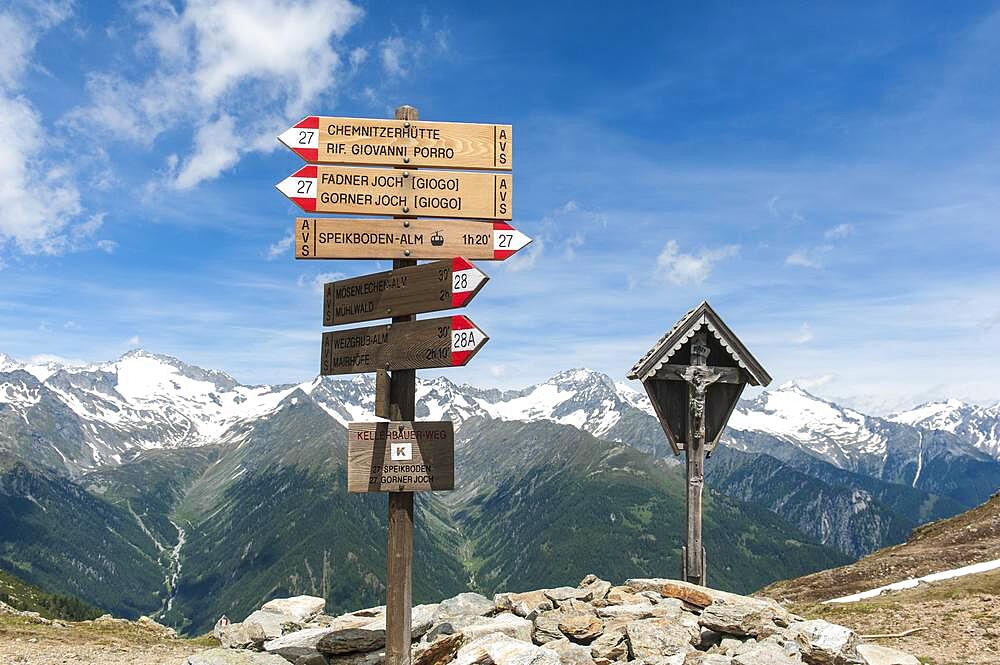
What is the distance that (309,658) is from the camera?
15625 millimetres

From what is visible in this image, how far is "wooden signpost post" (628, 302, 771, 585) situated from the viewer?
19.0m

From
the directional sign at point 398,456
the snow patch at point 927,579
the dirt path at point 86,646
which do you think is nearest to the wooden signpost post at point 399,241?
the directional sign at point 398,456

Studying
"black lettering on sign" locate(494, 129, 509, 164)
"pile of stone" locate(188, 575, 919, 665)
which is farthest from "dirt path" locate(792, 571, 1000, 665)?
"black lettering on sign" locate(494, 129, 509, 164)

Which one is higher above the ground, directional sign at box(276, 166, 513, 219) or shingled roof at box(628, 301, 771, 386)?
directional sign at box(276, 166, 513, 219)

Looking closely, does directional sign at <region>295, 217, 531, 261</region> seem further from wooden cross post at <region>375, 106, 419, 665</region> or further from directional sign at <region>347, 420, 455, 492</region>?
directional sign at <region>347, 420, 455, 492</region>

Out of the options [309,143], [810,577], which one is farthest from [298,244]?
[810,577]

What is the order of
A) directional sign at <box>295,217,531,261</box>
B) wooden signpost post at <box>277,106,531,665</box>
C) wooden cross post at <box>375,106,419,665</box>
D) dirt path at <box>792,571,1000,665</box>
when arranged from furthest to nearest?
dirt path at <box>792,571,1000,665</box> < directional sign at <box>295,217,531,261</box> < wooden signpost post at <box>277,106,531,665</box> < wooden cross post at <box>375,106,419,665</box>

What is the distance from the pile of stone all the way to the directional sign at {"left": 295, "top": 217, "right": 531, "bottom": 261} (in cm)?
744

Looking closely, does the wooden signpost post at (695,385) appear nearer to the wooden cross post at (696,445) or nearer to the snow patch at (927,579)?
the wooden cross post at (696,445)

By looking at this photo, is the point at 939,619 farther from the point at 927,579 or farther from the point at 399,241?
the point at 399,241

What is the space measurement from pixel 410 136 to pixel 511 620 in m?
10.8

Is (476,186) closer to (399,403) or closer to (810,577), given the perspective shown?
(399,403)

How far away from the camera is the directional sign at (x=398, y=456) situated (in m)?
13.1

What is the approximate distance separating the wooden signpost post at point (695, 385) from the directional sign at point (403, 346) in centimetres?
765
